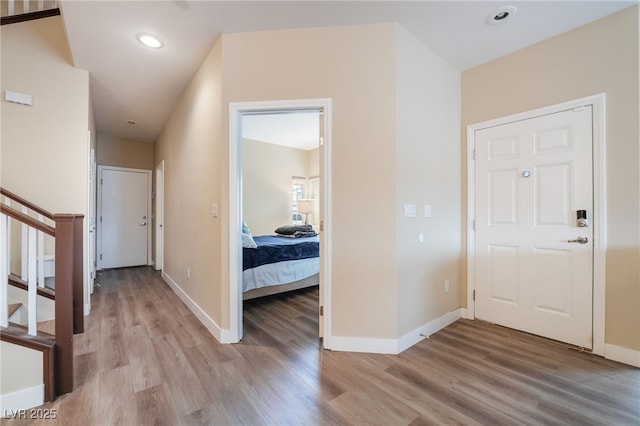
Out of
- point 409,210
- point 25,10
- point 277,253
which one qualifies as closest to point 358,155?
point 409,210

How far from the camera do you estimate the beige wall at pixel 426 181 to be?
2.17 meters

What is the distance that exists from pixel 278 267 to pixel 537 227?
8.77 feet

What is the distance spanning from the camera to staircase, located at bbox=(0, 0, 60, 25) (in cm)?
251

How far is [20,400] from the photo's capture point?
1431mm

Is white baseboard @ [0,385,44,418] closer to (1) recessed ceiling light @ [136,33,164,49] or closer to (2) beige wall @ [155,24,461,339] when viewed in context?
(2) beige wall @ [155,24,461,339]

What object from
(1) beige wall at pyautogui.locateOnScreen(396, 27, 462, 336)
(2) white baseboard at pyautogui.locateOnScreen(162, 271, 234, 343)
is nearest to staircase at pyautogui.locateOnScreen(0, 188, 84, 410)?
(2) white baseboard at pyautogui.locateOnScreen(162, 271, 234, 343)

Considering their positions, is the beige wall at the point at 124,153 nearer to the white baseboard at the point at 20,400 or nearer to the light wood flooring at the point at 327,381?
the light wood flooring at the point at 327,381

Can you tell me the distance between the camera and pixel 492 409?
1.49 metres

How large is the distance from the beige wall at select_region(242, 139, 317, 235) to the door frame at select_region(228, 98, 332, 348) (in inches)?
121

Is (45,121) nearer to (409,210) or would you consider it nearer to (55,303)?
(55,303)

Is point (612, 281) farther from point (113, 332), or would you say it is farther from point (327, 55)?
point (113, 332)

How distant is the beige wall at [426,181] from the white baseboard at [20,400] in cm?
229

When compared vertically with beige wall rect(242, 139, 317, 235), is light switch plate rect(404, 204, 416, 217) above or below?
below

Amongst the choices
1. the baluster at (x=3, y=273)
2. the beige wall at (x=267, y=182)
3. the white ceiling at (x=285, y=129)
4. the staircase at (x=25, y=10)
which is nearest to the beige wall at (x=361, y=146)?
the baluster at (x=3, y=273)
